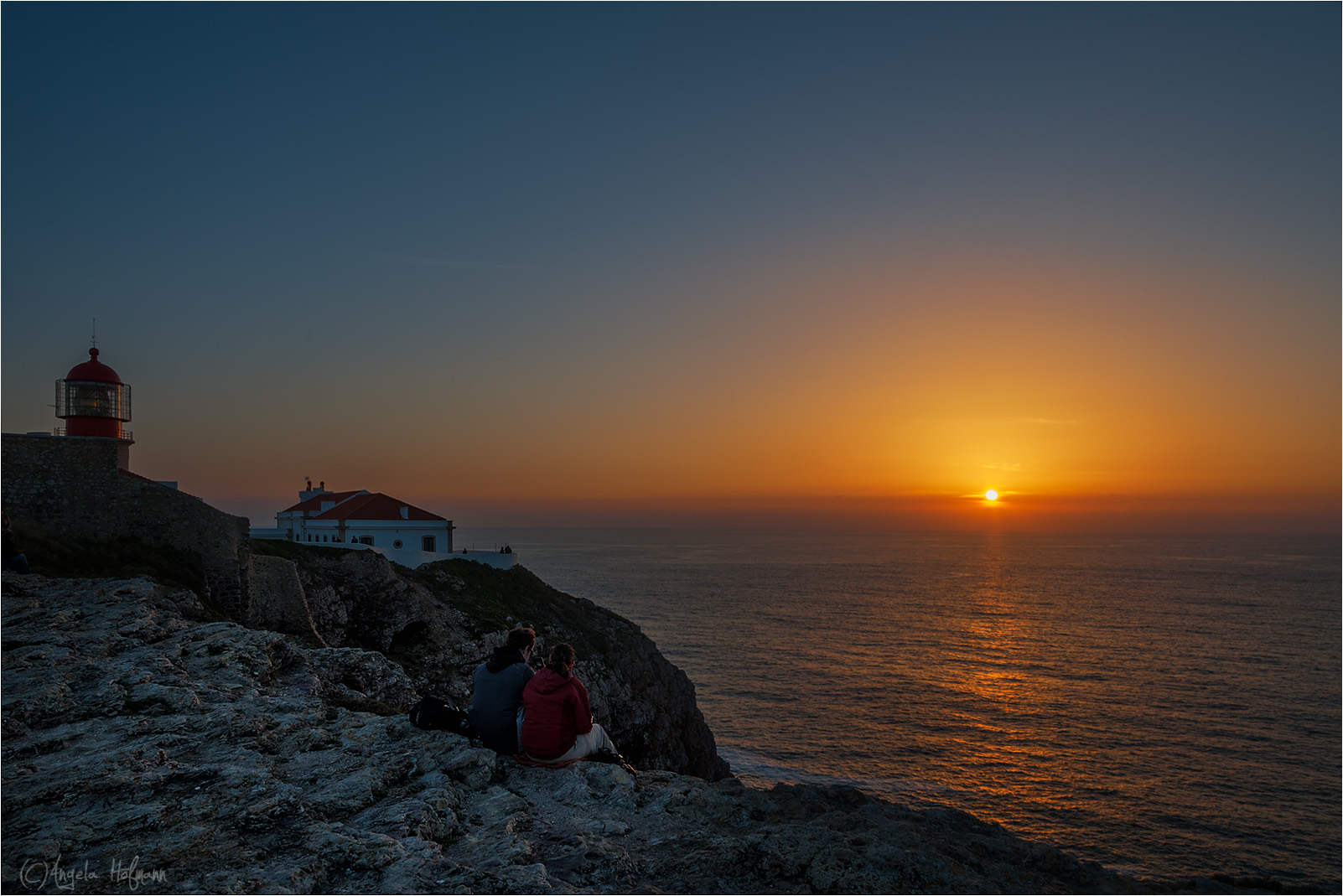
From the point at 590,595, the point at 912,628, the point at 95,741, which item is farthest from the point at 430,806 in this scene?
the point at 590,595

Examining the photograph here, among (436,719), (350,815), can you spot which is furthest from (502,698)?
(350,815)

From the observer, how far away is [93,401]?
997 inches

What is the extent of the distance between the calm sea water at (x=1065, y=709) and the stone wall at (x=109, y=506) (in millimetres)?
24900

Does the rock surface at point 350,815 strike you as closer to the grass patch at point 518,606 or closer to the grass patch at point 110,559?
the grass patch at point 110,559

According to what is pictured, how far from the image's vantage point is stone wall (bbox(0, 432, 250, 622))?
60.3 ft

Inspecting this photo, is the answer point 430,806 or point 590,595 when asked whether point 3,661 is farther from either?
point 590,595

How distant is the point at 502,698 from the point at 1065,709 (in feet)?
161

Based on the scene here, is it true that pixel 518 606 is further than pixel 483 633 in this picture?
Yes

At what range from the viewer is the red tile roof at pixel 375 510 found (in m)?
50.5

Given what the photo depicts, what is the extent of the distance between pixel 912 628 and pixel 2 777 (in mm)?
78839

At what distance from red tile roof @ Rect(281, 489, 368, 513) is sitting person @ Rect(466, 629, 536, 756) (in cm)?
5198

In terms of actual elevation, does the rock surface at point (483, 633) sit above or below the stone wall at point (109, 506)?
below

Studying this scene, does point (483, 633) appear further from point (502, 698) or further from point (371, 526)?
point (371, 526)

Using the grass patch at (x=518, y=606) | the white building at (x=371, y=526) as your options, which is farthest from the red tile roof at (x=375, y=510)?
the grass patch at (x=518, y=606)
